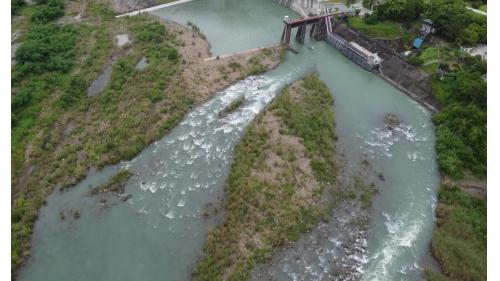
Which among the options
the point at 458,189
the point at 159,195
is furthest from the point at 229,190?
the point at 458,189

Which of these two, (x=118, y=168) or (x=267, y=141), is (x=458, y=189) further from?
(x=118, y=168)

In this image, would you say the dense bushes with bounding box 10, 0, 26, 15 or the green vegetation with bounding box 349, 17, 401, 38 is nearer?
the green vegetation with bounding box 349, 17, 401, 38

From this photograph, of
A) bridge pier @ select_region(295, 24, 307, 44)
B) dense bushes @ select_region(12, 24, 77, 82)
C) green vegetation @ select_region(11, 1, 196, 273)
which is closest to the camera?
green vegetation @ select_region(11, 1, 196, 273)

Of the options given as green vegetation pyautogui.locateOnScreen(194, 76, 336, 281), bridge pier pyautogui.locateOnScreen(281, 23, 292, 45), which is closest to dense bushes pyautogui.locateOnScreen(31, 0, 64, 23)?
bridge pier pyautogui.locateOnScreen(281, 23, 292, 45)

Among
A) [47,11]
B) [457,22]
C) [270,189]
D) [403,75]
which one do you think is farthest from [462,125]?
[47,11]

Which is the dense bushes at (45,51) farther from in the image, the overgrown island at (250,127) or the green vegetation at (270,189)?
the green vegetation at (270,189)

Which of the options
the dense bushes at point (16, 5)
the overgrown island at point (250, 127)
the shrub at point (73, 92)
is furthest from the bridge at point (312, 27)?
the dense bushes at point (16, 5)

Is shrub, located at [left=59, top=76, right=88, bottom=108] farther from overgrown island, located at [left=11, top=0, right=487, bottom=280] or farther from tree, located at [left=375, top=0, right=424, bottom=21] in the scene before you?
tree, located at [left=375, top=0, right=424, bottom=21]
